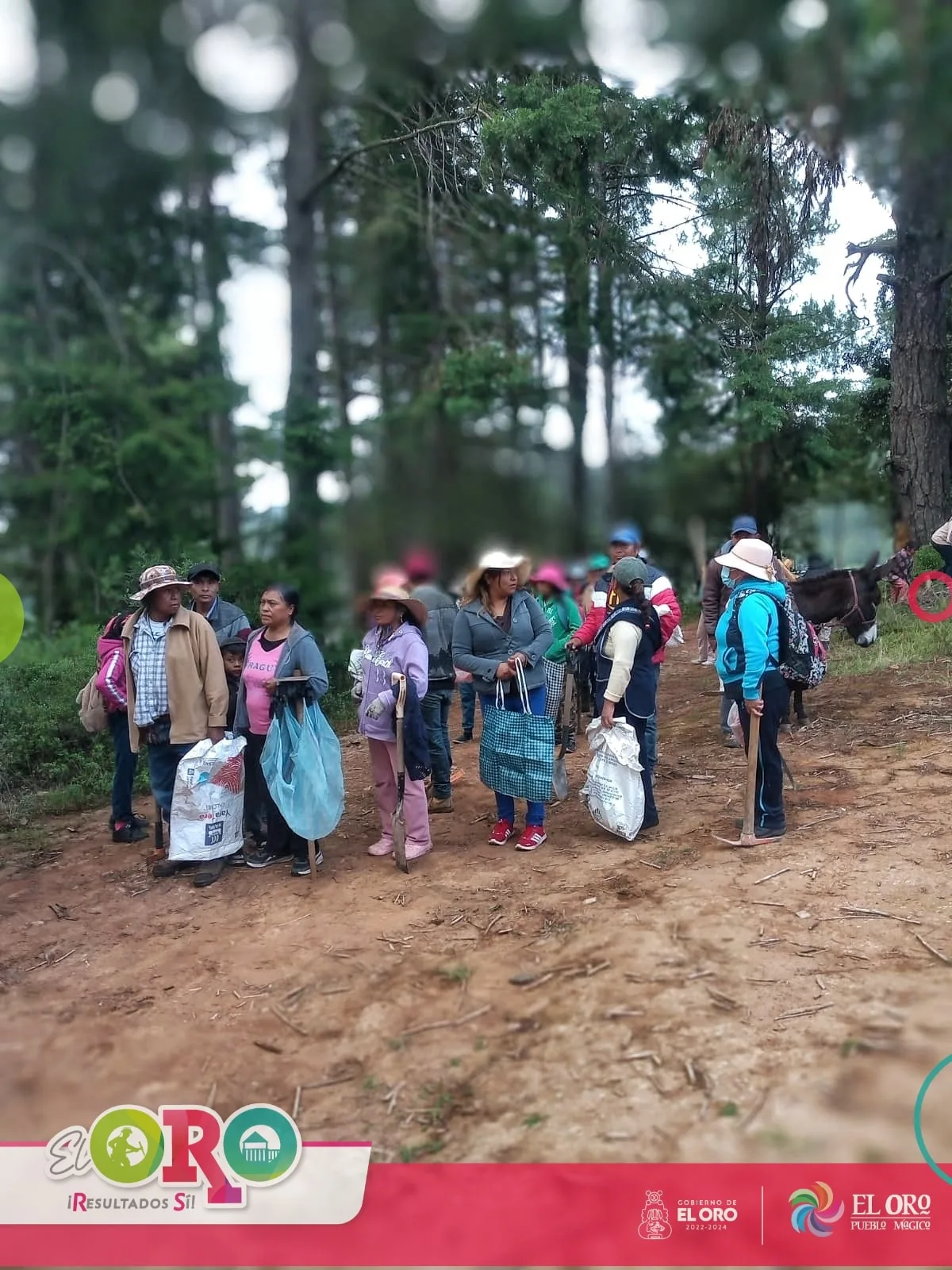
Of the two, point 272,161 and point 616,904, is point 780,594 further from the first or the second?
point 272,161

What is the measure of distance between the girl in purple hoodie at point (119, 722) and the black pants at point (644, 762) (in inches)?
108

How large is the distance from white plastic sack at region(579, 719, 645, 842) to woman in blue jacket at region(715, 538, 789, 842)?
1.95 feet

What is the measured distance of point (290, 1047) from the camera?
3301 millimetres

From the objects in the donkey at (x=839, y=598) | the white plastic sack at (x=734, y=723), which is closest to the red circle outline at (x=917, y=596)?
the donkey at (x=839, y=598)

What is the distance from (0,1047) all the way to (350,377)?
856 cm

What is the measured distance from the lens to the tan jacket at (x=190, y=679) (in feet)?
16.3

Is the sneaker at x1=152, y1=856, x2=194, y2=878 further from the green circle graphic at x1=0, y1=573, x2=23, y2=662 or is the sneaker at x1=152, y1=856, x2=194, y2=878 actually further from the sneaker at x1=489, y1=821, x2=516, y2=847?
the green circle graphic at x1=0, y1=573, x2=23, y2=662

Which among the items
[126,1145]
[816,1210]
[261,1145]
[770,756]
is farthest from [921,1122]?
[770,756]

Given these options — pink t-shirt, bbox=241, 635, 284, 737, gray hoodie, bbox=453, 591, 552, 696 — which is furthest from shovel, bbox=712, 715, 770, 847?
pink t-shirt, bbox=241, 635, 284, 737

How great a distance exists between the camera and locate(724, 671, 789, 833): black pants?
467 centimetres

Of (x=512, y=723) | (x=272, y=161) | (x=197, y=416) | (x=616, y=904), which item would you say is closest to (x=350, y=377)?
(x=197, y=416)

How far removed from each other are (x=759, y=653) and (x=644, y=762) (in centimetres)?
96

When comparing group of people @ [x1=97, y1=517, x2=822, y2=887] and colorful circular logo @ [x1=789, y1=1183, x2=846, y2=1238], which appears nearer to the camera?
colorful circular logo @ [x1=789, y1=1183, x2=846, y2=1238]

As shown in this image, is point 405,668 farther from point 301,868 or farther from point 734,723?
point 734,723
